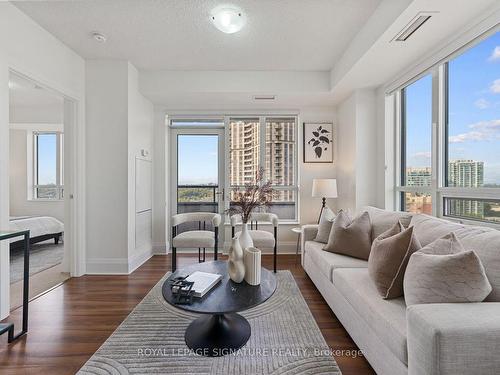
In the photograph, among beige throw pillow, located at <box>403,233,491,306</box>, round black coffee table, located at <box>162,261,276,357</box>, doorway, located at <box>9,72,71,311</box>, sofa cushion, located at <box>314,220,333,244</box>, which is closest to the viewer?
beige throw pillow, located at <box>403,233,491,306</box>

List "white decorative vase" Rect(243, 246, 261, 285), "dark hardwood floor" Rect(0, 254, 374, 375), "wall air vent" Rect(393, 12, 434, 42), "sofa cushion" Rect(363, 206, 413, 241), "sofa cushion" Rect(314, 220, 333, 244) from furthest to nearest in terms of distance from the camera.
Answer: "sofa cushion" Rect(314, 220, 333, 244) < "sofa cushion" Rect(363, 206, 413, 241) < "wall air vent" Rect(393, 12, 434, 42) < "white decorative vase" Rect(243, 246, 261, 285) < "dark hardwood floor" Rect(0, 254, 374, 375)

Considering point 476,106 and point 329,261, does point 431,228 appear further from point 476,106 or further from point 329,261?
point 476,106

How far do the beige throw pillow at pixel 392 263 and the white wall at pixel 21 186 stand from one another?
6.07m

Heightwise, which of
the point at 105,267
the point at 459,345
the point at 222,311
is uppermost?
the point at 459,345

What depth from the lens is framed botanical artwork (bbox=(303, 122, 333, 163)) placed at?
4.31 metres

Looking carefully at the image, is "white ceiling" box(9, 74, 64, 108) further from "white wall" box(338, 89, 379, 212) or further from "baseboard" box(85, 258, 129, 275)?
"white wall" box(338, 89, 379, 212)

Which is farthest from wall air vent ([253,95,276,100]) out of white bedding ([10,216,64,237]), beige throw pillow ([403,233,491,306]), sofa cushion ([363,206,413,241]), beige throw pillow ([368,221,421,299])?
white bedding ([10,216,64,237])

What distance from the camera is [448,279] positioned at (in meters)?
1.27

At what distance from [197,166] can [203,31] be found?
2.28 meters

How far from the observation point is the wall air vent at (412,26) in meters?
2.00

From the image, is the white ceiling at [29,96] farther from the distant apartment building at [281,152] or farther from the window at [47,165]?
the distant apartment building at [281,152]

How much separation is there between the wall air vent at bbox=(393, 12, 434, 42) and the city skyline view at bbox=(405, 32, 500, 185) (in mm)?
511

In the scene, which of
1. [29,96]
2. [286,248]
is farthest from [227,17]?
[29,96]

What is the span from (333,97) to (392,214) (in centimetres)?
211
